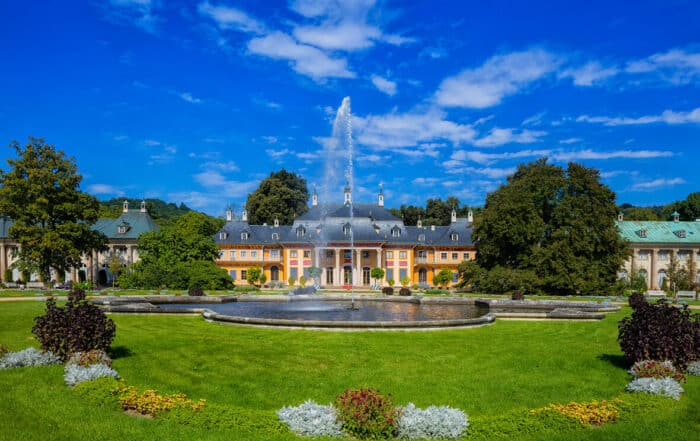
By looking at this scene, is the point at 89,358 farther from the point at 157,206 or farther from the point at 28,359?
the point at 157,206

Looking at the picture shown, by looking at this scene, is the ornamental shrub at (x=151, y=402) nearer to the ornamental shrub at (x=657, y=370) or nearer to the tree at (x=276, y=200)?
the ornamental shrub at (x=657, y=370)

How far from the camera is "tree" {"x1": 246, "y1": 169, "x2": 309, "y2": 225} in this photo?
77875 mm

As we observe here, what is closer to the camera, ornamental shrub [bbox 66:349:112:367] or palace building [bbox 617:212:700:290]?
ornamental shrub [bbox 66:349:112:367]

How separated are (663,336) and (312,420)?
8903mm

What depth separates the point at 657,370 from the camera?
460 inches

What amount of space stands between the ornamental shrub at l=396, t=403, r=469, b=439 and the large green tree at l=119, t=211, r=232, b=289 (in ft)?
123

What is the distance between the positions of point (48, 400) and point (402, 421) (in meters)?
6.49

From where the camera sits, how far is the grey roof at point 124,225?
64875 mm

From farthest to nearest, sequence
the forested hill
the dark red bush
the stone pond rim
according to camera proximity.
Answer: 1. the forested hill
2. the stone pond rim
3. the dark red bush

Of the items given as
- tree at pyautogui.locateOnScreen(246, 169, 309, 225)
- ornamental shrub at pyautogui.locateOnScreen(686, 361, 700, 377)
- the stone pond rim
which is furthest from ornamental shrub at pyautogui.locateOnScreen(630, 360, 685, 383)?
tree at pyautogui.locateOnScreen(246, 169, 309, 225)

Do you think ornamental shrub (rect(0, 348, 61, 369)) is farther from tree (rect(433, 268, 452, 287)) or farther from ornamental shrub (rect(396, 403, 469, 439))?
tree (rect(433, 268, 452, 287))

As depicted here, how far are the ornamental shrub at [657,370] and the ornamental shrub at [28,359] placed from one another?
43.5ft

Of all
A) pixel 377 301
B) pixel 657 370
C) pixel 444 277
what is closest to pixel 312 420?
pixel 657 370

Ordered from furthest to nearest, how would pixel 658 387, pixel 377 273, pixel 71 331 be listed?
1. pixel 377 273
2. pixel 71 331
3. pixel 658 387
